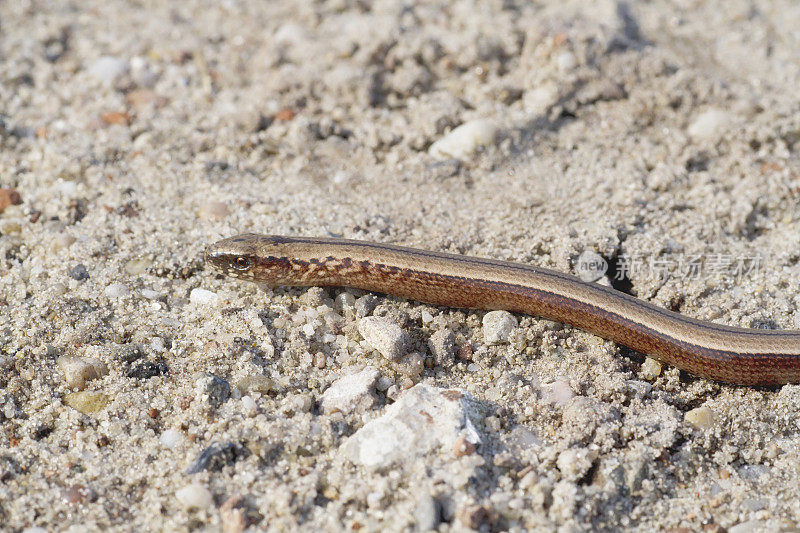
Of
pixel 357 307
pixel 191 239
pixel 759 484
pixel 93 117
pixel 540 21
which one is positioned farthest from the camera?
pixel 540 21

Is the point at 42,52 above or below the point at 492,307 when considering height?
above

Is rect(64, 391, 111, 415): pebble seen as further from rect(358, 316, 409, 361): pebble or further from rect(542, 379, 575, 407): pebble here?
rect(542, 379, 575, 407): pebble

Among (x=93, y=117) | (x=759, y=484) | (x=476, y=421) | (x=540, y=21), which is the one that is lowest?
(x=759, y=484)

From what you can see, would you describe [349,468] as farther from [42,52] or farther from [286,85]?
[42,52]

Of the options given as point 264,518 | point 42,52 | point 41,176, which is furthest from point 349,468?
point 42,52

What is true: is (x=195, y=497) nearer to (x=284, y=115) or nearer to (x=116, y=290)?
(x=116, y=290)

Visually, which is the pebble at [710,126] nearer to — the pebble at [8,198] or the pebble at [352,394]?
the pebble at [352,394]

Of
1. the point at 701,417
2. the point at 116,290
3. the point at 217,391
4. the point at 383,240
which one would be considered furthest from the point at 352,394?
the point at 701,417

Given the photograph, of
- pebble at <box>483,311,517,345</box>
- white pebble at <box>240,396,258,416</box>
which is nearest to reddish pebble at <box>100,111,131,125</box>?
white pebble at <box>240,396,258,416</box>
